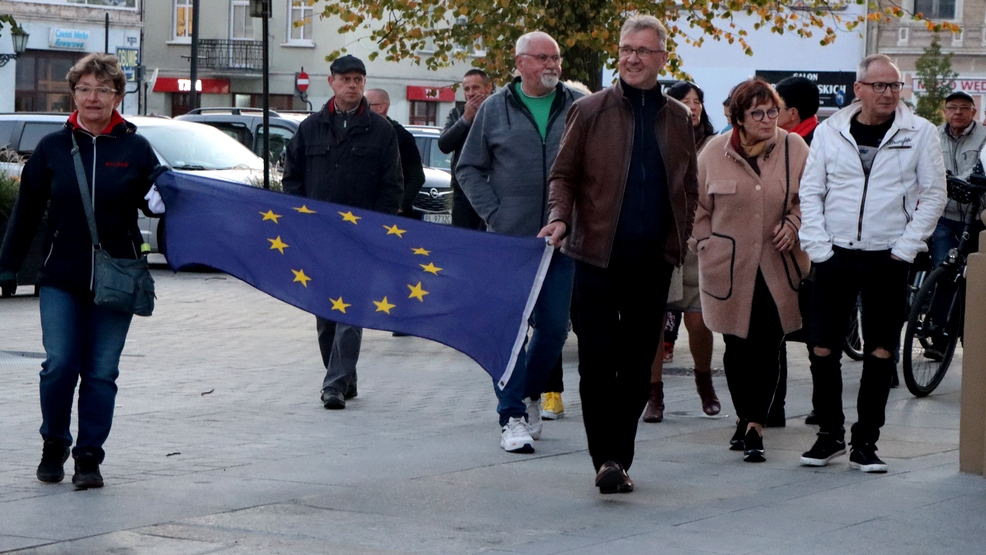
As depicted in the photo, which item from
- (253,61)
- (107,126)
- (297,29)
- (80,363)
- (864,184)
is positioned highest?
(297,29)

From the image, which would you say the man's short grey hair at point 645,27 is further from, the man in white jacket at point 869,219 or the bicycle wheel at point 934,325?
the bicycle wheel at point 934,325

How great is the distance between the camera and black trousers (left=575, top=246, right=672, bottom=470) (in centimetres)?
663

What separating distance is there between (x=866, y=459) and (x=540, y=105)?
2.39m

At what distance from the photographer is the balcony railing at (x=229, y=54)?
57875 millimetres

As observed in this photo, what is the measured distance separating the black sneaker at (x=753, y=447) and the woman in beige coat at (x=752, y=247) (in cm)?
13

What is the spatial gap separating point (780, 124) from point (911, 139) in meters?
1.65

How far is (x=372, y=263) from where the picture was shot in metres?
7.52

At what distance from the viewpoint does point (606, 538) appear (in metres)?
5.66

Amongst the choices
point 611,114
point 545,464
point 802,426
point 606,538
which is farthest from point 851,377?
point 606,538

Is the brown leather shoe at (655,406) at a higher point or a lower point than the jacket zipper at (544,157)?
lower

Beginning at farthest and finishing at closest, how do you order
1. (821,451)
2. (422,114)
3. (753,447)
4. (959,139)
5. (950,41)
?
1. (422,114)
2. (950,41)
3. (959,139)
4. (753,447)
5. (821,451)

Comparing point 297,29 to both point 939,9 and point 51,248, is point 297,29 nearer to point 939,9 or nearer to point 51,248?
point 939,9

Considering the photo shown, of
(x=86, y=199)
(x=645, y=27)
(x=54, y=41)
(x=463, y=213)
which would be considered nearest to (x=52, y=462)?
(x=86, y=199)

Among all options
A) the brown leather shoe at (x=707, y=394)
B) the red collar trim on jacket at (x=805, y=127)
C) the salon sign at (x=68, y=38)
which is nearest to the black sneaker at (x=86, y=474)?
the brown leather shoe at (x=707, y=394)
